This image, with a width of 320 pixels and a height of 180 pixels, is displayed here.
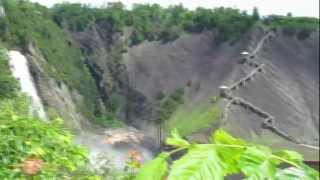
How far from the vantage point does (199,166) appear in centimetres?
175

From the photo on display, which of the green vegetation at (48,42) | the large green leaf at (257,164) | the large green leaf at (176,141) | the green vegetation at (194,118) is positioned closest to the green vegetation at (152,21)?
the green vegetation at (48,42)

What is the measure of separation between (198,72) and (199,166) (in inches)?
2220

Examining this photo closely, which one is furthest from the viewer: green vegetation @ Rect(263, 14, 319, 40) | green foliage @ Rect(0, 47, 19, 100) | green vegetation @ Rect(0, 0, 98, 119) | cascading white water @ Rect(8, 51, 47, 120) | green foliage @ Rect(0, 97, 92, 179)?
green vegetation @ Rect(263, 14, 319, 40)

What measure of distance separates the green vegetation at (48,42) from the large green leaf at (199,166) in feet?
132

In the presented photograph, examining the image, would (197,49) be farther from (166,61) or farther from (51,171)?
(51,171)

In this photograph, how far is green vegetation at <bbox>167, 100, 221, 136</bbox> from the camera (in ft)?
156

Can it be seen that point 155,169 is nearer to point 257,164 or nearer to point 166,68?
point 257,164

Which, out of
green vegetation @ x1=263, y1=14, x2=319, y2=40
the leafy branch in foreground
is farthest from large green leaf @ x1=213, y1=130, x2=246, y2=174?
green vegetation @ x1=263, y1=14, x2=319, y2=40

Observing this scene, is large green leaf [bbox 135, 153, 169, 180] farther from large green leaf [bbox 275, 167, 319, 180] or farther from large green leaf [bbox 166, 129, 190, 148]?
large green leaf [bbox 275, 167, 319, 180]

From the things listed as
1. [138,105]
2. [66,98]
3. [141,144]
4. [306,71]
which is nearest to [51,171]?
[141,144]

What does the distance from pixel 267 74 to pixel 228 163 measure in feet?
178

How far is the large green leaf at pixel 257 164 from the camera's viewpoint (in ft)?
5.90

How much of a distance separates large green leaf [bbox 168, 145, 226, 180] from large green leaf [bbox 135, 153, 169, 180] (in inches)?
3.1

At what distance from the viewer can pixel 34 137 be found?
5008mm
